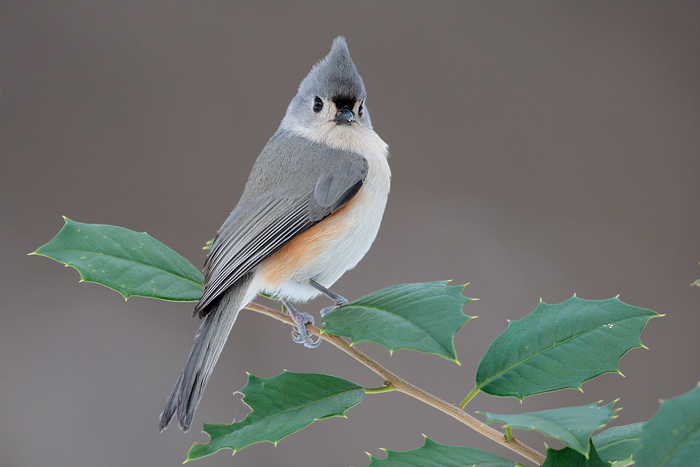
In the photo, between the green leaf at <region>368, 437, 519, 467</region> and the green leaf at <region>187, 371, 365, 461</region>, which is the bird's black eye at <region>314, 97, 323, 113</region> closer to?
the green leaf at <region>187, 371, 365, 461</region>

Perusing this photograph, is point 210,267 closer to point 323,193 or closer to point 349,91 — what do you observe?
point 323,193

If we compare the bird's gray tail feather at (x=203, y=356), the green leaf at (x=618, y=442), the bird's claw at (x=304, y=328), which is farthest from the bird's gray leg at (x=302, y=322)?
the green leaf at (x=618, y=442)

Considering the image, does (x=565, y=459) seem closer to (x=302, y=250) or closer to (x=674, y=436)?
(x=674, y=436)

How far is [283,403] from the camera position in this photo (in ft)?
2.74

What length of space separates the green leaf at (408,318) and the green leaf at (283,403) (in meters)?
0.08

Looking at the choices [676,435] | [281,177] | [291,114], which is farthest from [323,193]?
[676,435]

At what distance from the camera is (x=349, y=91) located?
146 centimetres

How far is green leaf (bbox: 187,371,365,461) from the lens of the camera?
79 cm

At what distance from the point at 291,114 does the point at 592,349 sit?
3.45 ft

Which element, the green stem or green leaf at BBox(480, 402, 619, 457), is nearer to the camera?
green leaf at BBox(480, 402, 619, 457)

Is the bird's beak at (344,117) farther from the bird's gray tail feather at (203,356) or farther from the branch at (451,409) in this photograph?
the branch at (451,409)

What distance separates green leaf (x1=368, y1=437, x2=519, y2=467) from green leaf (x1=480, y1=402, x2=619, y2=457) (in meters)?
0.09

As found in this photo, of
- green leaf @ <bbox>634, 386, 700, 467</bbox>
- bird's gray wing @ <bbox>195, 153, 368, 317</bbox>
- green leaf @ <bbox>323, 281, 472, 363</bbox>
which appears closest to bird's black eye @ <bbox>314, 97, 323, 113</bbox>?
bird's gray wing @ <bbox>195, 153, 368, 317</bbox>

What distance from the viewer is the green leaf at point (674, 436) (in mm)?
529
